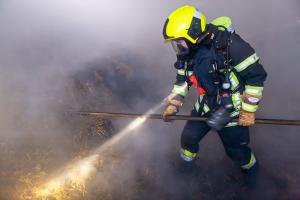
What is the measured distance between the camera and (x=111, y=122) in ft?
15.5

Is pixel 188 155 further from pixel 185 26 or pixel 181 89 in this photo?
pixel 185 26

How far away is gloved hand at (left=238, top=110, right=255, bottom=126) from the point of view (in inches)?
129

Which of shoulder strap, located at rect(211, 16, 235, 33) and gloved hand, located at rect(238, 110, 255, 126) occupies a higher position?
shoulder strap, located at rect(211, 16, 235, 33)

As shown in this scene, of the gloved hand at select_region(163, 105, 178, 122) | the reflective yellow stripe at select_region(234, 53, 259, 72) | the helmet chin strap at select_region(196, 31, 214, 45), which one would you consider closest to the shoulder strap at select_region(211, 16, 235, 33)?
the helmet chin strap at select_region(196, 31, 214, 45)

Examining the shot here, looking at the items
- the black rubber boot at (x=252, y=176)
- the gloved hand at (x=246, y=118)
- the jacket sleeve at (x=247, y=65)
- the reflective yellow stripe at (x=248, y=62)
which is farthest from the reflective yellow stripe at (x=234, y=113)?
the black rubber boot at (x=252, y=176)

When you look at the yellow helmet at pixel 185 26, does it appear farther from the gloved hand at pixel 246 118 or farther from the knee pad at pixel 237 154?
the knee pad at pixel 237 154

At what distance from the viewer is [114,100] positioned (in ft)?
16.9

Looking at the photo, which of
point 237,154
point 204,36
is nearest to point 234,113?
point 237,154

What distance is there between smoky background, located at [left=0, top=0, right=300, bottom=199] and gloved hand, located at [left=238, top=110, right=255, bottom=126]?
1.55 m

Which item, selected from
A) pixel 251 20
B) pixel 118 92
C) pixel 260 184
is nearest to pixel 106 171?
pixel 118 92

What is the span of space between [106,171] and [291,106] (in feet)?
15.1

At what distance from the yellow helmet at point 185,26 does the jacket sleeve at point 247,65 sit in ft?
1.34

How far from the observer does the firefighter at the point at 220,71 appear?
3006 mm

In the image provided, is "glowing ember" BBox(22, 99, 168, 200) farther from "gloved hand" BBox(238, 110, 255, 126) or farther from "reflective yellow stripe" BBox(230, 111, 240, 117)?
"gloved hand" BBox(238, 110, 255, 126)
